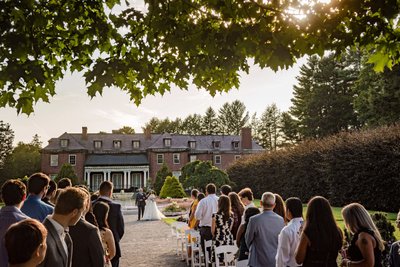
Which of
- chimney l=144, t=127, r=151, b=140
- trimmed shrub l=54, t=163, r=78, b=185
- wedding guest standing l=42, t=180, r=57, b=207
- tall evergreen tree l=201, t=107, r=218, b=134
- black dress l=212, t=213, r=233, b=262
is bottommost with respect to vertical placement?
black dress l=212, t=213, r=233, b=262

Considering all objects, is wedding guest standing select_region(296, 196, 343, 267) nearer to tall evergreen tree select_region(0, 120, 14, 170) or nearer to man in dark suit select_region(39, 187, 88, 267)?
man in dark suit select_region(39, 187, 88, 267)

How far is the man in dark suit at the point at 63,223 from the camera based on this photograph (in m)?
3.46

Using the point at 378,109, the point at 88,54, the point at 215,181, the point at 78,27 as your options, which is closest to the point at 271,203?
the point at 88,54

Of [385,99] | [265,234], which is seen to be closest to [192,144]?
[385,99]

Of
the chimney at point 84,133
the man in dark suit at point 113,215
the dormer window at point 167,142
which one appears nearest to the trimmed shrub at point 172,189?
the dormer window at point 167,142

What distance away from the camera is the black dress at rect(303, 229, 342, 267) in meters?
4.64

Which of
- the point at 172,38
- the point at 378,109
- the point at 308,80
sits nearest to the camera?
the point at 172,38

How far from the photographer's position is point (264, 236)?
5992 mm

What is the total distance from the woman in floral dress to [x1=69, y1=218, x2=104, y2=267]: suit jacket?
4019 mm

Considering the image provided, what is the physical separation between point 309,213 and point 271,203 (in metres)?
1.39

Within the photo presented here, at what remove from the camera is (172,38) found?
5680mm

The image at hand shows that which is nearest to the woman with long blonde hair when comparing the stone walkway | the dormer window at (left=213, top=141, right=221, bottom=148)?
the stone walkway

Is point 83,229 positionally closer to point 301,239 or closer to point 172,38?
point 301,239

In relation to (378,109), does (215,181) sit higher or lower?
lower
